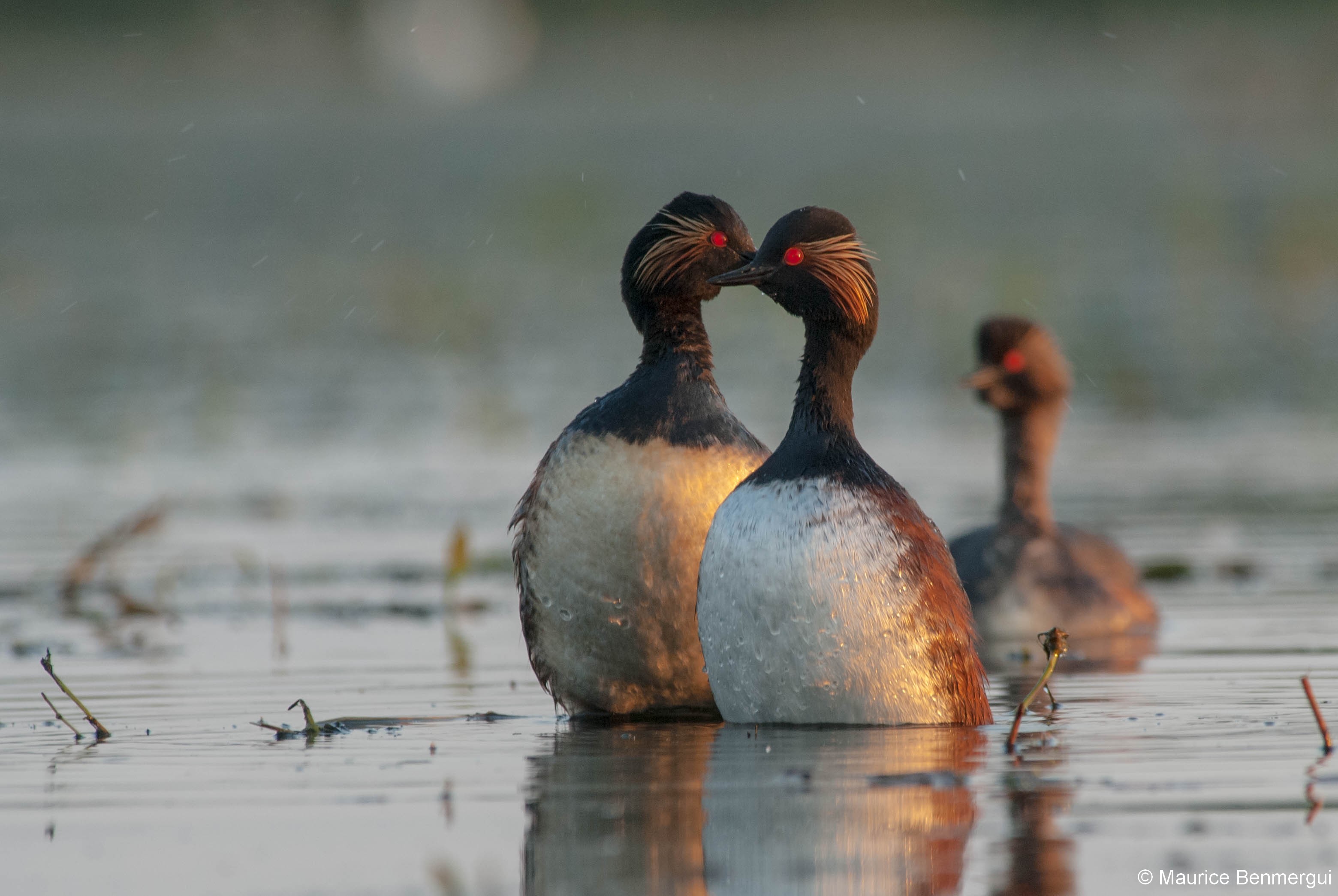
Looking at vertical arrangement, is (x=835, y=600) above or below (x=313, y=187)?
below

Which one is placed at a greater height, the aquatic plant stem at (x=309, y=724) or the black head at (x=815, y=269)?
the black head at (x=815, y=269)

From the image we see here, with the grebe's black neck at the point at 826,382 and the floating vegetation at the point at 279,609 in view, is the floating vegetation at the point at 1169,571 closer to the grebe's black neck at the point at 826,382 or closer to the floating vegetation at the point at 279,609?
the floating vegetation at the point at 279,609

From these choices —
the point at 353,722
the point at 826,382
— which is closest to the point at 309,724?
the point at 353,722

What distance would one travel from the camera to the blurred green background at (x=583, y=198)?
19625 millimetres

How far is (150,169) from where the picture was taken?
45438 millimetres

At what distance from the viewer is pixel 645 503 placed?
289 inches

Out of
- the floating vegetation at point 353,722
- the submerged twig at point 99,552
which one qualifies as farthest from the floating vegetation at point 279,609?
the floating vegetation at point 353,722

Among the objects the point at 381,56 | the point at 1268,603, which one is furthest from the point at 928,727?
the point at 381,56

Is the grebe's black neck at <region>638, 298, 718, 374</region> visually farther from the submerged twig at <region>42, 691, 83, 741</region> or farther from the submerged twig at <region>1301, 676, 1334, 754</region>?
the submerged twig at <region>1301, 676, 1334, 754</region>

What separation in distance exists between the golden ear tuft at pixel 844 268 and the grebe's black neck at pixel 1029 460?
4420 mm

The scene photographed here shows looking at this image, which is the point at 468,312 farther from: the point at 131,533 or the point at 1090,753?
the point at 1090,753

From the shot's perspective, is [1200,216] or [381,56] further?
[381,56]

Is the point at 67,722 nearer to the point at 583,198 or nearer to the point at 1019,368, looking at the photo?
the point at 1019,368

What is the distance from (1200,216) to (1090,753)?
27969mm
